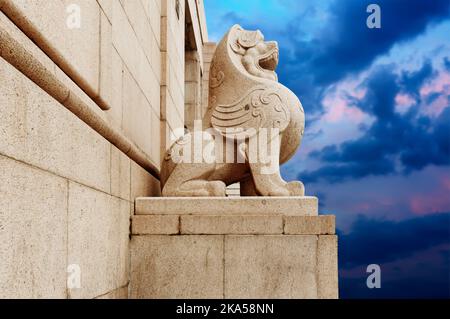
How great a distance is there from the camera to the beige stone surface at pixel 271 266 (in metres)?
5.50

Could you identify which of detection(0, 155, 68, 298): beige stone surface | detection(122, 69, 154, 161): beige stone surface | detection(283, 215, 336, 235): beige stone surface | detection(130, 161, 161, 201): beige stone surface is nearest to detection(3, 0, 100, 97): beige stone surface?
detection(0, 155, 68, 298): beige stone surface

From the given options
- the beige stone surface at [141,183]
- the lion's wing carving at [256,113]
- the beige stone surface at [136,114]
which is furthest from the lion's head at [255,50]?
the beige stone surface at [141,183]

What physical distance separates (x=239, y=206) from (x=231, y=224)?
25 centimetres

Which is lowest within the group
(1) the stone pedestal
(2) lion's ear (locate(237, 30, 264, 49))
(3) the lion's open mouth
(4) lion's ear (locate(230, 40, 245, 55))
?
(1) the stone pedestal

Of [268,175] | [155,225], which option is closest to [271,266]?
[268,175]

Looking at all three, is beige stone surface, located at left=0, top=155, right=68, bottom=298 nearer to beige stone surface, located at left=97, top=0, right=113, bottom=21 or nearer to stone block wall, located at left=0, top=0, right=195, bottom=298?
stone block wall, located at left=0, top=0, right=195, bottom=298

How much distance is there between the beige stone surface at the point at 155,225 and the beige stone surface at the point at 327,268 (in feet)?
4.76

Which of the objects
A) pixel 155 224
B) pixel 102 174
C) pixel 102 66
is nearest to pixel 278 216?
pixel 155 224

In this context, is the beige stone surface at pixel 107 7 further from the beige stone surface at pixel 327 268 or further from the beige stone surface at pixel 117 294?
the beige stone surface at pixel 327 268

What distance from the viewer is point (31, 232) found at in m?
2.95

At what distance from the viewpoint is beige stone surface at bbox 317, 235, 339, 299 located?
5.57 meters

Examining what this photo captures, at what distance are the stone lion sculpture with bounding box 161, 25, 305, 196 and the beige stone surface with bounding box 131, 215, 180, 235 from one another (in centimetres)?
59

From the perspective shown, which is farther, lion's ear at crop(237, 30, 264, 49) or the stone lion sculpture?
lion's ear at crop(237, 30, 264, 49)
